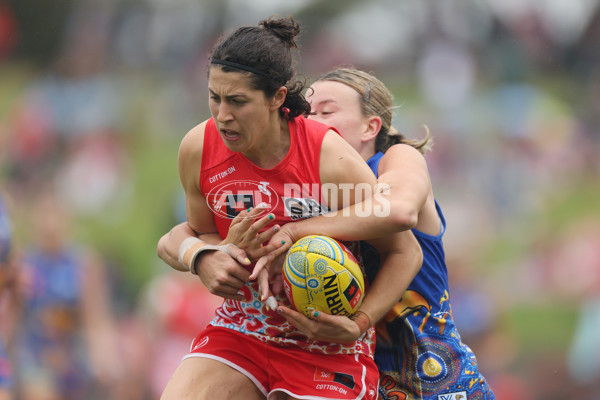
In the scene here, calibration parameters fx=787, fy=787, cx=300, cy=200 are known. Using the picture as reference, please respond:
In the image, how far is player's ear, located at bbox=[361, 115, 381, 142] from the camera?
12.8ft

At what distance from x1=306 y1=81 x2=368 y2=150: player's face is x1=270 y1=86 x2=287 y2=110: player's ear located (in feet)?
1.63

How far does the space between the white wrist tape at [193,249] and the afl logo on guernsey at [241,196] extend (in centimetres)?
19

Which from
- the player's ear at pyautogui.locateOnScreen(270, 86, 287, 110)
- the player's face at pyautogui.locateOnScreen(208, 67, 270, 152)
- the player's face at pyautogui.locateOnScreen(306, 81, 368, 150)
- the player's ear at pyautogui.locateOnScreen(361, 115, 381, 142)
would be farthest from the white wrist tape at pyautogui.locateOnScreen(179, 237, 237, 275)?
the player's ear at pyautogui.locateOnScreen(361, 115, 381, 142)

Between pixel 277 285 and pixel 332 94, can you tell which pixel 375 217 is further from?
pixel 332 94

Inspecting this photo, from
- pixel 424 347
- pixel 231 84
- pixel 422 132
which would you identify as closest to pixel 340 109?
pixel 231 84

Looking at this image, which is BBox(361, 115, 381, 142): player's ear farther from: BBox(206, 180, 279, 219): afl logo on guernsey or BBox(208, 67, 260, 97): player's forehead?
BBox(208, 67, 260, 97): player's forehead

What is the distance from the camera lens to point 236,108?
3195 mm

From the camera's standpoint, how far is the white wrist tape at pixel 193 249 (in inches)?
129

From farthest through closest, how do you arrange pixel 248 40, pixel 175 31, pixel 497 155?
pixel 175 31, pixel 497 155, pixel 248 40

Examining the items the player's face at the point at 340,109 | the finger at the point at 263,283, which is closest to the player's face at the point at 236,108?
the finger at the point at 263,283

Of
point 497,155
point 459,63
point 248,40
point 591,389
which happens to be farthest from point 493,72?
point 248,40

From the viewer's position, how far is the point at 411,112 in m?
11.8

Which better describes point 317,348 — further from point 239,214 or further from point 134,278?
point 134,278

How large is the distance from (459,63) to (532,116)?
4.40 ft
